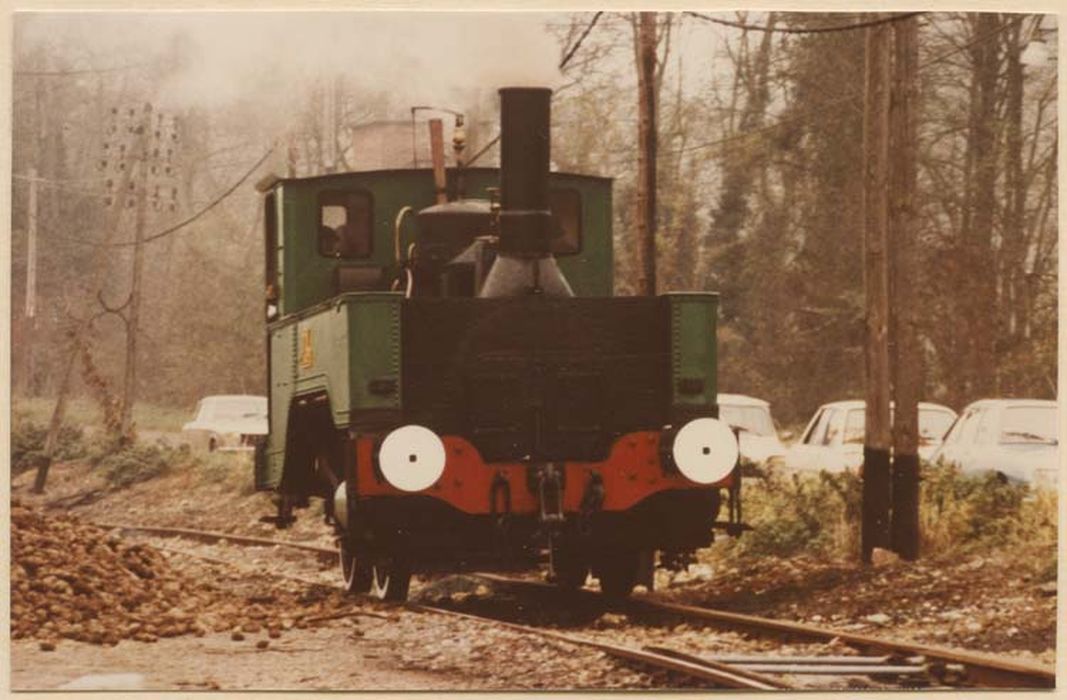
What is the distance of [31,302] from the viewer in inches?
416

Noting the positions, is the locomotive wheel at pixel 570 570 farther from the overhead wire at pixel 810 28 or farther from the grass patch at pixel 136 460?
the overhead wire at pixel 810 28

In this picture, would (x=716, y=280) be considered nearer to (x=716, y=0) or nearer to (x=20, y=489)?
(x=716, y=0)

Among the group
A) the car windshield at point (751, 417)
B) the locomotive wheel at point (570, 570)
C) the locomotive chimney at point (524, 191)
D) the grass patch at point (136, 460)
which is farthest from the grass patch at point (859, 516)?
the grass patch at point (136, 460)

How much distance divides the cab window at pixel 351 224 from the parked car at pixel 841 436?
3.44 m

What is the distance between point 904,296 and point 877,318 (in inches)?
8.3

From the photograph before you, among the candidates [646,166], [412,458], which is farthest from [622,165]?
[412,458]

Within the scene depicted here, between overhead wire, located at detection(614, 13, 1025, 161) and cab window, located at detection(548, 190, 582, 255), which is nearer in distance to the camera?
cab window, located at detection(548, 190, 582, 255)

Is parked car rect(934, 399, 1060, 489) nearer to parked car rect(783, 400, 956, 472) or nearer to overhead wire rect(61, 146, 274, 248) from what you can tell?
parked car rect(783, 400, 956, 472)

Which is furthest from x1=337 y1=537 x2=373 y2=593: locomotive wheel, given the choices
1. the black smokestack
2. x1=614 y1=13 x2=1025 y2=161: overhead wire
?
x1=614 y1=13 x2=1025 y2=161: overhead wire

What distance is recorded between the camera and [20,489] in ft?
36.0

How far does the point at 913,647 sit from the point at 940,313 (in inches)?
160

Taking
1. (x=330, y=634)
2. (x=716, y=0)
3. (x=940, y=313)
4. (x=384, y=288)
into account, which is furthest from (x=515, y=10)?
(x=940, y=313)

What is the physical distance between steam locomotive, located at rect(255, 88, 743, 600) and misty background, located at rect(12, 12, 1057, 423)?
0.98 m

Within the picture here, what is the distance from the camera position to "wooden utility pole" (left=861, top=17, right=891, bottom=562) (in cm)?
1207
